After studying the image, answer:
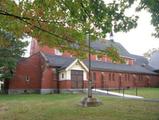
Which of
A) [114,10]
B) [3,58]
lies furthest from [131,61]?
[114,10]

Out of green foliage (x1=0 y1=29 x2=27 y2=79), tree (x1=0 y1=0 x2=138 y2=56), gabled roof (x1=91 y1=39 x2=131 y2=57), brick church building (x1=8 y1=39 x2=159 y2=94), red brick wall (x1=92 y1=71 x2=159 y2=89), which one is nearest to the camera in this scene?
tree (x1=0 y1=0 x2=138 y2=56)

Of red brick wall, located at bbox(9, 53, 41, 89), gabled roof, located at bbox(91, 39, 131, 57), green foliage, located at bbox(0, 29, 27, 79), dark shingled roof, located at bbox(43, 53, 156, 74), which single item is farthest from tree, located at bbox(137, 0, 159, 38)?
red brick wall, located at bbox(9, 53, 41, 89)

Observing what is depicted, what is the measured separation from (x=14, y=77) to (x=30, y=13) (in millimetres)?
33451

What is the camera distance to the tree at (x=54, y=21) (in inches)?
394

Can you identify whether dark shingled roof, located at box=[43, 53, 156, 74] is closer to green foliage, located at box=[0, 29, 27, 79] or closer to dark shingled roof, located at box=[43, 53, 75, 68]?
dark shingled roof, located at box=[43, 53, 75, 68]

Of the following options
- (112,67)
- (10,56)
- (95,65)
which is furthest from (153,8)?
(112,67)

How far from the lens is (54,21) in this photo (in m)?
10.8

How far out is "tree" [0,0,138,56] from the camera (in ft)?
32.8

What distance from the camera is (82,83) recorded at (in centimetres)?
4403

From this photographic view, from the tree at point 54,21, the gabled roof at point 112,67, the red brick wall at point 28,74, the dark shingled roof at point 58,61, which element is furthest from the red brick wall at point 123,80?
the tree at point 54,21

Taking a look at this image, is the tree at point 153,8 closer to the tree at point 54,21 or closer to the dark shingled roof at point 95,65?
the tree at point 54,21

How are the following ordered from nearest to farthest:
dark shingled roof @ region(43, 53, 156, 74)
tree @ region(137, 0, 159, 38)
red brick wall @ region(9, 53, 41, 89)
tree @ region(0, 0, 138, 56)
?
tree @ region(0, 0, 138, 56), tree @ region(137, 0, 159, 38), red brick wall @ region(9, 53, 41, 89), dark shingled roof @ region(43, 53, 156, 74)

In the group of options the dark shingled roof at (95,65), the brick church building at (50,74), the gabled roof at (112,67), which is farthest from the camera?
the gabled roof at (112,67)

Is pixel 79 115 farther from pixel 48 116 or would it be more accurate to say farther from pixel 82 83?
pixel 82 83
